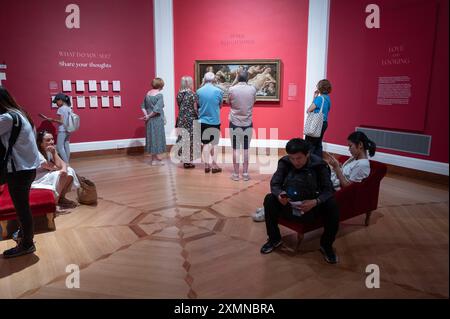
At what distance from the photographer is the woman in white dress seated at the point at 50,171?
4578 millimetres

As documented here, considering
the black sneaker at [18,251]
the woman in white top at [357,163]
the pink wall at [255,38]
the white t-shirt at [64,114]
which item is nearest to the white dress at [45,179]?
the black sneaker at [18,251]

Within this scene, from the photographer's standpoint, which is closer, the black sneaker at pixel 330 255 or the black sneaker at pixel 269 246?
the black sneaker at pixel 330 255

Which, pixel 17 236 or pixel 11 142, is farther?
pixel 17 236

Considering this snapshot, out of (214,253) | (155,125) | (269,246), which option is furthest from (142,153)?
(269,246)

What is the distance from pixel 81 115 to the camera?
27.9 ft

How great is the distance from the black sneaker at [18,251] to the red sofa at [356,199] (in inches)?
101

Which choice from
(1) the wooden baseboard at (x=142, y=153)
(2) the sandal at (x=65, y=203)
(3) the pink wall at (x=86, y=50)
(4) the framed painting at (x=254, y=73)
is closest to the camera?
(2) the sandal at (x=65, y=203)

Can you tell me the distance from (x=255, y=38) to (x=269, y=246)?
6267 millimetres

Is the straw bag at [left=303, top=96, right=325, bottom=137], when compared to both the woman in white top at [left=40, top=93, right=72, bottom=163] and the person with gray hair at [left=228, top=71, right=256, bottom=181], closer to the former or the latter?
the person with gray hair at [left=228, top=71, right=256, bottom=181]

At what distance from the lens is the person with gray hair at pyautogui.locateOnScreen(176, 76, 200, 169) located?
7035mm

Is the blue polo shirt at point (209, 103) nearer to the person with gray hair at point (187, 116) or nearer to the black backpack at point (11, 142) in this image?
the person with gray hair at point (187, 116)

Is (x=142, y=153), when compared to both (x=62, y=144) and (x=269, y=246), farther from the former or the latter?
(x=269, y=246)

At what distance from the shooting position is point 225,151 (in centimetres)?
937
